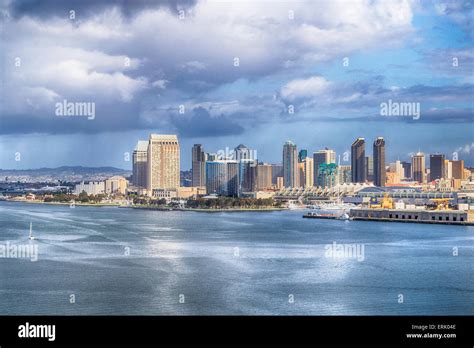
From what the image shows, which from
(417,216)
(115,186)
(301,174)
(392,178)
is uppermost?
(301,174)

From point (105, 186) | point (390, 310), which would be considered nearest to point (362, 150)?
point (105, 186)

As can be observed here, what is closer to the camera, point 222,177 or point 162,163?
point 222,177

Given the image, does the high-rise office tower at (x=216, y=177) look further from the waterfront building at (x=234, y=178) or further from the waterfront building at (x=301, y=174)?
the waterfront building at (x=301, y=174)

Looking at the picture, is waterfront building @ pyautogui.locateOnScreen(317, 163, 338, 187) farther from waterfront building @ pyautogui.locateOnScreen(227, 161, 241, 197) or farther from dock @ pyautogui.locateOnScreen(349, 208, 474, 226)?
dock @ pyautogui.locateOnScreen(349, 208, 474, 226)

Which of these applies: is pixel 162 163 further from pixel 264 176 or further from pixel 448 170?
pixel 448 170

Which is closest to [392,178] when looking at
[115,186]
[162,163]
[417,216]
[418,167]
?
[418,167]

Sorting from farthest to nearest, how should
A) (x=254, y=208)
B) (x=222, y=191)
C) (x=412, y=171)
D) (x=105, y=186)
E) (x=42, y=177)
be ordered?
(x=42, y=177)
(x=412, y=171)
(x=105, y=186)
(x=222, y=191)
(x=254, y=208)
